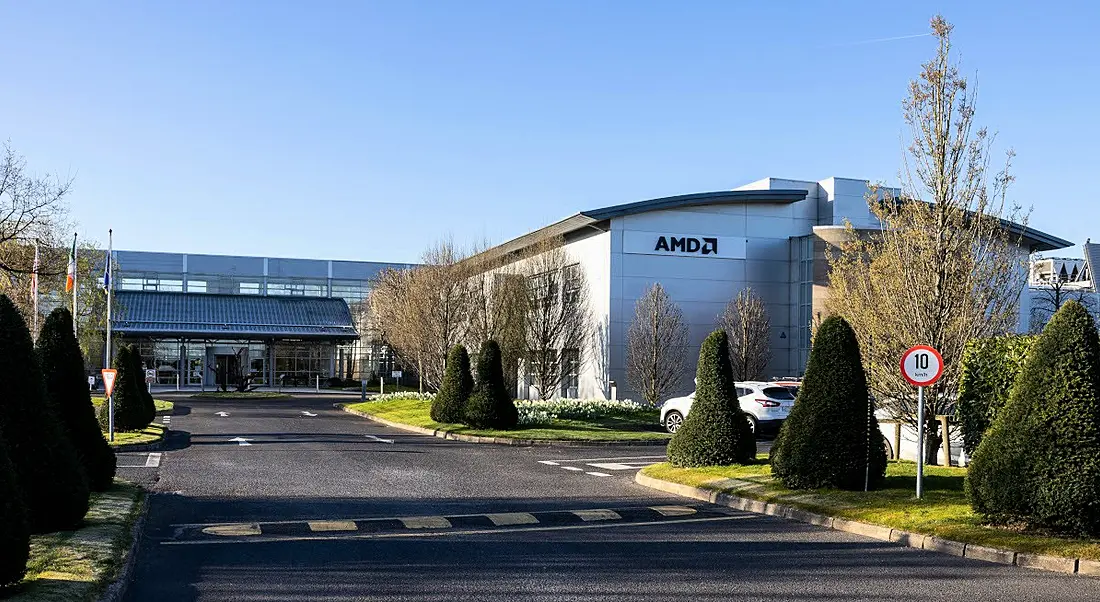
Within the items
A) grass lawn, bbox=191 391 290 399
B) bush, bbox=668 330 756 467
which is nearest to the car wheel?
bush, bbox=668 330 756 467

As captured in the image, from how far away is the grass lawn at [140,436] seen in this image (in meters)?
23.0

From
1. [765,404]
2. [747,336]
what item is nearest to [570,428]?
[765,404]

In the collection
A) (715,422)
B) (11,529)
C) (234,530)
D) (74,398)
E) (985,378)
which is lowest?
(234,530)

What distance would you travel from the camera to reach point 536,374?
41094 millimetres

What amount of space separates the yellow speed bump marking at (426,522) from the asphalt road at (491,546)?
0.03 metres

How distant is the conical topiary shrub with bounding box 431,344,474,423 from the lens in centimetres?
2989

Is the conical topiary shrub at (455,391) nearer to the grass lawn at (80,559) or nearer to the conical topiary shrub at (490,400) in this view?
the conical topiary shrub at (490,400)

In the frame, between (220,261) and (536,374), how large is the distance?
48197 mm

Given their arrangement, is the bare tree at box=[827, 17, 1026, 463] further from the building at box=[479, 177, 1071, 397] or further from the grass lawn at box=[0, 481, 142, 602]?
the building at box=[479, 177, 1071, 397]

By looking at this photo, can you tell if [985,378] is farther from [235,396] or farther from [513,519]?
[235,396]

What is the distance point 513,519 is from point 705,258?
32730 millimetres

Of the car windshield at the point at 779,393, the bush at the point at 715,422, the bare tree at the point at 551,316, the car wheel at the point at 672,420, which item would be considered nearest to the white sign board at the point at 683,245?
the bare tree at the point at 551,316

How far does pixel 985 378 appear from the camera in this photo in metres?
14.9

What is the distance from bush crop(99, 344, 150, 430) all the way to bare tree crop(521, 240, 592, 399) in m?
16.9
